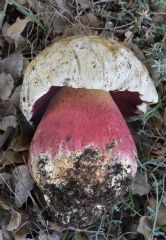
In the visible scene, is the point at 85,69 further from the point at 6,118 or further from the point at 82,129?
the point at 6,118

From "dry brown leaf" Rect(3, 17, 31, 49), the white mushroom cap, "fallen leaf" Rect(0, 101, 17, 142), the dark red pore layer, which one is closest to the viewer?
the white mushroom cap

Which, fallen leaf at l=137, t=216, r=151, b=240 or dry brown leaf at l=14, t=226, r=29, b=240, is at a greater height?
dry brown leaf at l=14, t=226, r=29, b=240

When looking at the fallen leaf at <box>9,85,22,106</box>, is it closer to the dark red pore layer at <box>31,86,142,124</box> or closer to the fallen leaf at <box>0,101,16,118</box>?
the fallen leaf at <box>0,101,16,118</box>

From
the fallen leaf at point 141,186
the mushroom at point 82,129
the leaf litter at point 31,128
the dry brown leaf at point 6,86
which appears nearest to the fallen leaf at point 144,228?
the leaf litter at point 31,128

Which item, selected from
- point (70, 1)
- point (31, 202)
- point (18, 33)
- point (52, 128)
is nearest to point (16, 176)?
point (31, 202)

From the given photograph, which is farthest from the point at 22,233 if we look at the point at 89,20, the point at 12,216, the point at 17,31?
the point at 89,20

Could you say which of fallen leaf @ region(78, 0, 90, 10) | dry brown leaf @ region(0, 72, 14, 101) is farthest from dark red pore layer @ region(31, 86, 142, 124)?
fallen leaf @ region(78, 0, 90, 10)

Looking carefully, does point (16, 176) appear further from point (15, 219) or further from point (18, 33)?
point (18, 33)

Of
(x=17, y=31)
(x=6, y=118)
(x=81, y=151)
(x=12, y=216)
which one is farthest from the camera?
(x=17, y=31)

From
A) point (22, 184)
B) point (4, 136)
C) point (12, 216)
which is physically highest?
point (4, 136)
